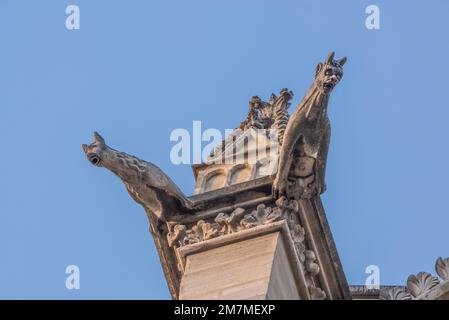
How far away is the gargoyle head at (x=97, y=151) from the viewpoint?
46.8 ft

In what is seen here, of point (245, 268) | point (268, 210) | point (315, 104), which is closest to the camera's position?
point (245, 268)

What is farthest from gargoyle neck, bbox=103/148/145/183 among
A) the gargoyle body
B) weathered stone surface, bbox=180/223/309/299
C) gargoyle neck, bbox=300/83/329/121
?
gargoyle neck, bbox=300/83/329/121

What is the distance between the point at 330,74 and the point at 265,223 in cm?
136

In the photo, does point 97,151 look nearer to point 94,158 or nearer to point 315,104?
point 94,158

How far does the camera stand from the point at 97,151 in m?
14.3

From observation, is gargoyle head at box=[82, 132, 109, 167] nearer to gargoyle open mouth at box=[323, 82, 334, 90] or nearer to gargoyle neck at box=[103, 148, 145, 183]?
gargoyle neck at box=[103, 148, 145, 183]

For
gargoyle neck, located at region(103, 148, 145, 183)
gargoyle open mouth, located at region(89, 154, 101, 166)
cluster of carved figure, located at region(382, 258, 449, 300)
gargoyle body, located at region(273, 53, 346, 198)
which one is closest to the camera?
gargoyle body, located at region(273, 53, 346, 198)

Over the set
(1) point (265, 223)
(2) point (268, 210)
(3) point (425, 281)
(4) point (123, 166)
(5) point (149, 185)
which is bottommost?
(3) point (425, 281)

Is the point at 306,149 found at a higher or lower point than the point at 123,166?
lower

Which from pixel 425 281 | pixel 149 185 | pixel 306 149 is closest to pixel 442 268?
pixel 425 281

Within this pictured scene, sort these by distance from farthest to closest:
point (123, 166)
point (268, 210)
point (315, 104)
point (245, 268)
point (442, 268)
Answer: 1. point (442, 268)
2. point (123, 166)
3. point (268, 210)
4. point (315, 104)
5. point (245, 268)

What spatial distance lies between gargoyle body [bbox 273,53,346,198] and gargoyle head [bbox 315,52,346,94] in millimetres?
63

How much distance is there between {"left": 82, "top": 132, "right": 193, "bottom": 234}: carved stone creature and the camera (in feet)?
47.4
